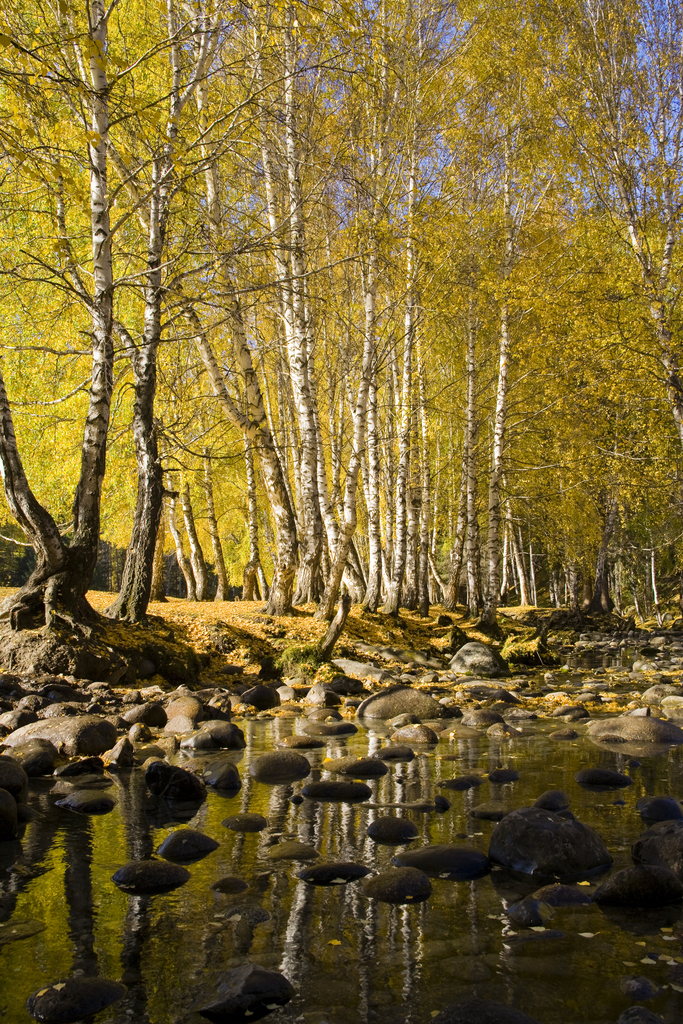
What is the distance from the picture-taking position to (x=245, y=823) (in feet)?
15.0

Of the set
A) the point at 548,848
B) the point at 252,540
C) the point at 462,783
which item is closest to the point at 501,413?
the point at 252,540

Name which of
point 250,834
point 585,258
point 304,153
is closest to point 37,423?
point 304,153

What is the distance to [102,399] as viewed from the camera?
9570 mm

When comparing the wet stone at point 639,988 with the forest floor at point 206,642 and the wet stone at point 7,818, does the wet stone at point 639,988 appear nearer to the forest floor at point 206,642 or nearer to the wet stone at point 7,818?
the wet stone at point 7,818

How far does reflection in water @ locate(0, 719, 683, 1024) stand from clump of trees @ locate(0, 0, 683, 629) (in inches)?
218

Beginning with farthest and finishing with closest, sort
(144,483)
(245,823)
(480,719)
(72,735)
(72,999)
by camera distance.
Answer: (144,483) → (480,719) → (72,735) → (245,823) → (72,999)

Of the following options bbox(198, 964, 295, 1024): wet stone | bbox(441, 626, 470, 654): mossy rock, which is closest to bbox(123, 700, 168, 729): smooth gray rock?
bbox(198, 964, 295, 1024): wet stone

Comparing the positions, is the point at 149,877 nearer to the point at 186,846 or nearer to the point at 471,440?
the point at 186,846

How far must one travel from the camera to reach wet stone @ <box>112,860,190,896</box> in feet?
11.7

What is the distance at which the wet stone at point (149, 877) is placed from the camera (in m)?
3.57

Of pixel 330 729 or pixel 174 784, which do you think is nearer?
pixel 174 784

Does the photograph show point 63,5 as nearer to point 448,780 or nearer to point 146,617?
point 448,780

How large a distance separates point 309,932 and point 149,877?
95 centimetres

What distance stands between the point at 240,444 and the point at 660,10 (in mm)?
15839
